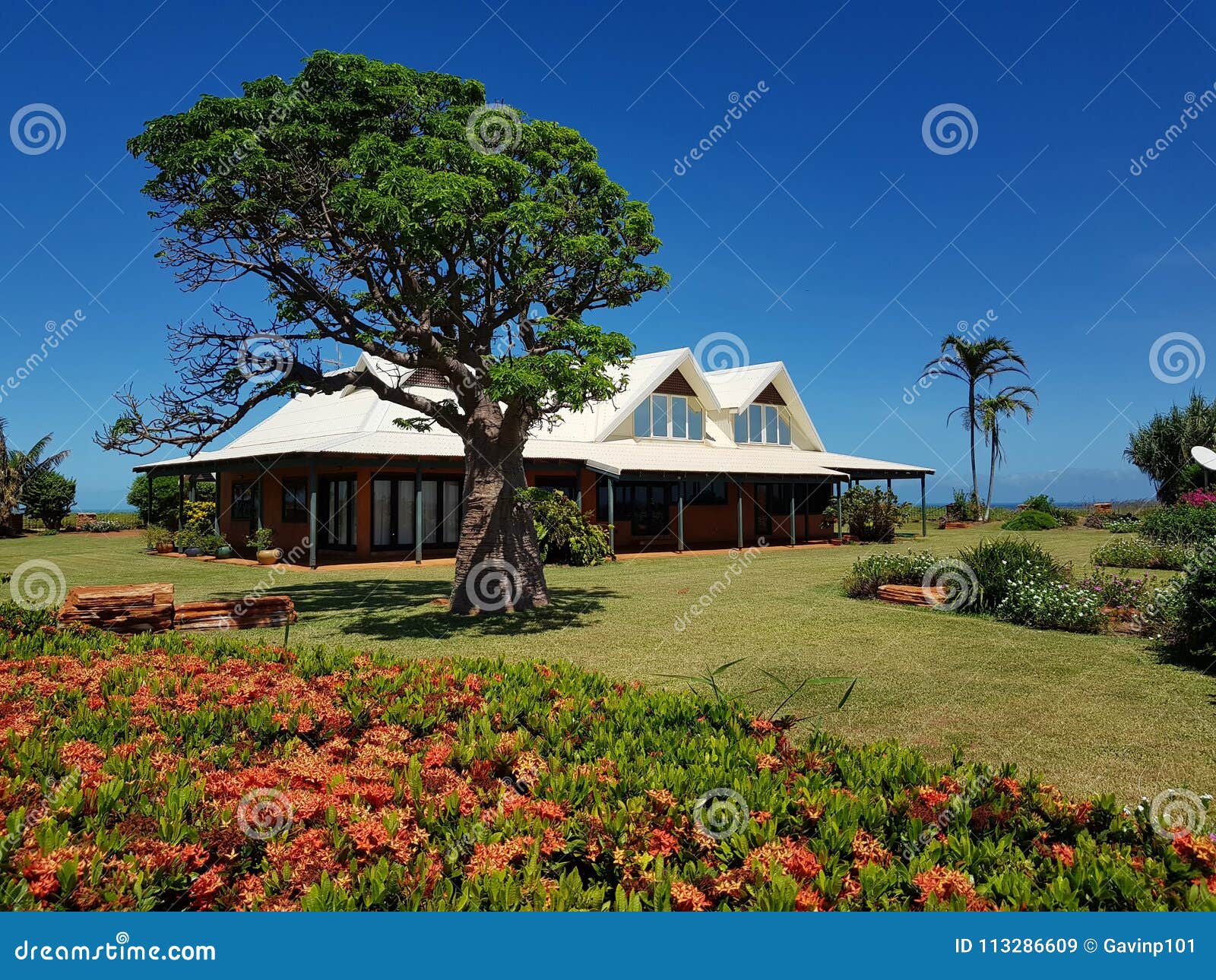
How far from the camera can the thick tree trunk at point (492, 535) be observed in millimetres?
12539

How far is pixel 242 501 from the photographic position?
87.7ft

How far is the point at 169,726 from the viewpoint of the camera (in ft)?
12.7

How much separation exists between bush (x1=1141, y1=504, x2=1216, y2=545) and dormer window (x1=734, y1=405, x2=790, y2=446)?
1435 centimetres

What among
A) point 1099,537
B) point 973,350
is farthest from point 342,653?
point 973,350

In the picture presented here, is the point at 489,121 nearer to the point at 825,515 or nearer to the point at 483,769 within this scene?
the point at 483,769

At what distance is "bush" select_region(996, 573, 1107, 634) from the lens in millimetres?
10727

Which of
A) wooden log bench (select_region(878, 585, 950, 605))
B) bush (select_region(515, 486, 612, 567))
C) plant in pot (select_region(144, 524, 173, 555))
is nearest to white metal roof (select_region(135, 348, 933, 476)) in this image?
bush (select_region(515, 486, 612, 567))

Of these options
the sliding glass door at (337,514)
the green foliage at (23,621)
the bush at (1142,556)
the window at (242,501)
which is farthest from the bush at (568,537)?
the green foliage at (23,621)

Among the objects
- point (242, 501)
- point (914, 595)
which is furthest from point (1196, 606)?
point (242, 501)

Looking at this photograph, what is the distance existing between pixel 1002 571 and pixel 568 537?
11.8 metres

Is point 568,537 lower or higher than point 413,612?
higher

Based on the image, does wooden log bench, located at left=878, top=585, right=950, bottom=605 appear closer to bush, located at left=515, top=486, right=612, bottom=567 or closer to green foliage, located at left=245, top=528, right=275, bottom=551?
bush, located at left=515, top=486, right=612, bottom=567

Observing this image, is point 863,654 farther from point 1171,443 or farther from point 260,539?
point 1171,443

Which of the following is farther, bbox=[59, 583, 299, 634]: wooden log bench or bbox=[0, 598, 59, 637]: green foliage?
bbox=[59, 583, 299, 634]: wooden log bench
